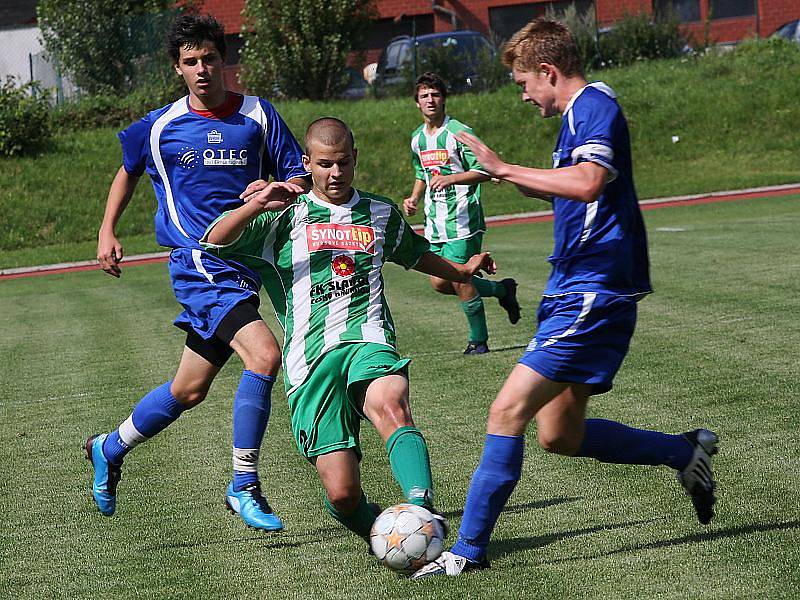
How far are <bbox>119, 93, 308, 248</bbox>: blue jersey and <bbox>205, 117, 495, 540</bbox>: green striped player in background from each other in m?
0.80

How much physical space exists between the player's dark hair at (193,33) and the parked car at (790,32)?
93.1ft

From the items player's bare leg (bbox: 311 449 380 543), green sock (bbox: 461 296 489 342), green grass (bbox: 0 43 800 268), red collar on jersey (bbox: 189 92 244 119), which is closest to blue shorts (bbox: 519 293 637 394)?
player's bare leg (bbox: 311 449 380 543)

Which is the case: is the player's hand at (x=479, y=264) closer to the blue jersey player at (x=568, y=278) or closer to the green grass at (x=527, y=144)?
the blue jersey player at (x=568, y=278)

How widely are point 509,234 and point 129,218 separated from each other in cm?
895

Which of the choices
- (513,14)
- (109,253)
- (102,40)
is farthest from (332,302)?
(513,14)

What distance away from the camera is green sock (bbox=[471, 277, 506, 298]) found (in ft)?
32.8

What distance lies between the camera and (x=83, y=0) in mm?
29531

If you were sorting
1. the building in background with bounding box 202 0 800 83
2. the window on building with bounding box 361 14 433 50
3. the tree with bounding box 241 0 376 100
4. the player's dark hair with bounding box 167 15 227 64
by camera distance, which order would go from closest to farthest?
1. the player's dark hair with bounding box 167 15 227 64
2. the tree with bounding box 241 0 376 100
3. the building in background with bounding box 202 0 800 83
4. the window on building with bounding box 361 14 433 50

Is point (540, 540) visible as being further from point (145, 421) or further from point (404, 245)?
point (145, 421)

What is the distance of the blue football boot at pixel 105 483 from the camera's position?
18.6ft

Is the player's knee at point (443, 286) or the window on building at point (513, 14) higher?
the window on building at point (513, 14)

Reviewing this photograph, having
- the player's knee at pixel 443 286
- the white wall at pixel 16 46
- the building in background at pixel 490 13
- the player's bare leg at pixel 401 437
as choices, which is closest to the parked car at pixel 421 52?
the building in background at pixel 490 13

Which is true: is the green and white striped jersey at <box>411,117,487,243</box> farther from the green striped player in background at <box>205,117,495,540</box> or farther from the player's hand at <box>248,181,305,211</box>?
the player's hand at <box>248,181,305,211</box>

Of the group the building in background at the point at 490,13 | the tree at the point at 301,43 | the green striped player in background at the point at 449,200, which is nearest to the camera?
the green striped player in background at the point at 449,200
